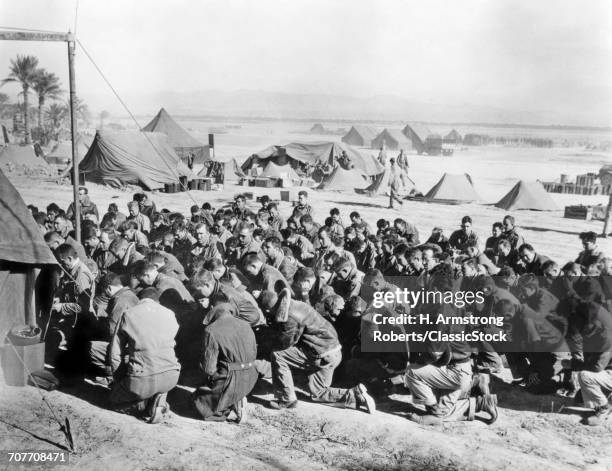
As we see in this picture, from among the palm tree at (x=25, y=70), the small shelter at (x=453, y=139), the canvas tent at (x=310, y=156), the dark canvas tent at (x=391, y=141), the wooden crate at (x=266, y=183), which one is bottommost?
the wooden crate at (x=266, y=183)

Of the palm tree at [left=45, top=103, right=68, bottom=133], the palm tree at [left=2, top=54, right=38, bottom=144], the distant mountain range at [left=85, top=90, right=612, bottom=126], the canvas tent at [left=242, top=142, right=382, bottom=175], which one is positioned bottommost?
the canvas tent at [left=242, top=142, right=382, bottom=175]

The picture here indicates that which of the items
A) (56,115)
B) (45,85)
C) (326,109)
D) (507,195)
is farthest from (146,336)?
(326,109)

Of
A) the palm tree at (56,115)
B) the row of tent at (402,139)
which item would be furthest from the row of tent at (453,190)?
the palm tree at (56,115)

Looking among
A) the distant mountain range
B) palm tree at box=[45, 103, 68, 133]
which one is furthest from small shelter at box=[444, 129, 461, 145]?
the distant mountain range

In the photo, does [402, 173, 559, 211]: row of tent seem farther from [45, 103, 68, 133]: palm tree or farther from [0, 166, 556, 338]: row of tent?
[45, 103, 68, 133]: palm tree

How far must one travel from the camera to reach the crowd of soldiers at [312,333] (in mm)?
5949

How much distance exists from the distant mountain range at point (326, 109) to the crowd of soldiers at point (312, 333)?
111408 millimetres

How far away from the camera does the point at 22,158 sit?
27.5m

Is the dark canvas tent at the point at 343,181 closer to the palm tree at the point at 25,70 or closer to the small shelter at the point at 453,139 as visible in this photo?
the palm tree at the point at 25,70

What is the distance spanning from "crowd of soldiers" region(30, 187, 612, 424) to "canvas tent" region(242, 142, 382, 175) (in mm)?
21947

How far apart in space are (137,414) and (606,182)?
25930mm

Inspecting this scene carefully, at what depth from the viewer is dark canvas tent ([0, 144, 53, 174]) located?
27.2 m

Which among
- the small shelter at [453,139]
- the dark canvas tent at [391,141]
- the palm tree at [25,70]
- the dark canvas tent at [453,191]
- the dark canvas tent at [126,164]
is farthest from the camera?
the small shelter at [453,139]

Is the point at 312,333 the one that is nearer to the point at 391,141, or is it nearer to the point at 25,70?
the point at 25,70
